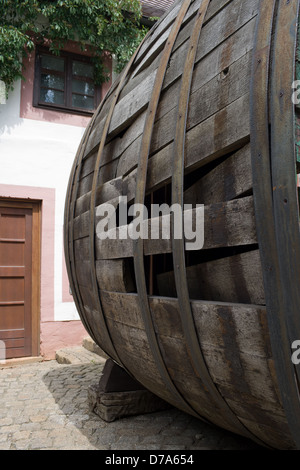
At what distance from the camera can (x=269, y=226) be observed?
1033 mm

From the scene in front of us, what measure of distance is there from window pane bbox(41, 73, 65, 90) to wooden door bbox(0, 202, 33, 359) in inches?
75.8

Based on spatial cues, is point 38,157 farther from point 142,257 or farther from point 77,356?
point 142,257

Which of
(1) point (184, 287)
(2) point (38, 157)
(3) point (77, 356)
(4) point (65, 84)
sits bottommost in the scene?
(3) point (77, 356)

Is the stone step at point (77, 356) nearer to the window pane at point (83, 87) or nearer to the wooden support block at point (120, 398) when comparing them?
Answer: the wooden support block at point (120, 398)

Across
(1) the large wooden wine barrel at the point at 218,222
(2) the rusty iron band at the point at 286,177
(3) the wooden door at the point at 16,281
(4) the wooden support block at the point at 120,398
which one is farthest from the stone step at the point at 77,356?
(2) the rusty iron band at the point at 286,177

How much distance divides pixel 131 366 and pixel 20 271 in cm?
385

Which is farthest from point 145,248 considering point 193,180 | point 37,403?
point 37,403

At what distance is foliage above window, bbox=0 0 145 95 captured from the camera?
5.25 meters

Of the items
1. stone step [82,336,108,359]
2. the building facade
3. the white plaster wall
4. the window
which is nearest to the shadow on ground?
stone step [82,336,108,359]

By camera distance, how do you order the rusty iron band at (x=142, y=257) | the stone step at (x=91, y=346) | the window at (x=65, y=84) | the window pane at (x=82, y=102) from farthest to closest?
the window pane at (x=82, y=102), the window at (x=65, y=84), the stone step at (x=91, y=346), the rusty iron band at (x=142, y=257)

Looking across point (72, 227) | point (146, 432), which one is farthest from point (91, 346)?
point (72, 227)

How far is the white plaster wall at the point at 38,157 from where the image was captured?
5391 millimetres

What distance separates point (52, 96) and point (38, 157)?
3.44 feet

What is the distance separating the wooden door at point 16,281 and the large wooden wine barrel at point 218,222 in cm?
375
